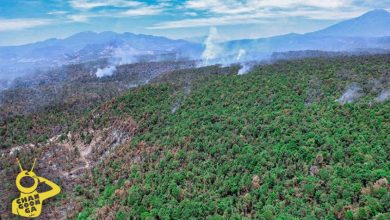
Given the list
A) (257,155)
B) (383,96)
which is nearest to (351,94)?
(383,96)

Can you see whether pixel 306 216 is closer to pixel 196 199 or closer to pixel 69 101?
pixel 196 199

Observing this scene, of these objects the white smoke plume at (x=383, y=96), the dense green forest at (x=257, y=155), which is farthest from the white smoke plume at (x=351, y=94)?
the white smoke plume at (x=383, y=96)

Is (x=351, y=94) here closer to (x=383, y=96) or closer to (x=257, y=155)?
(x=383, y=96)

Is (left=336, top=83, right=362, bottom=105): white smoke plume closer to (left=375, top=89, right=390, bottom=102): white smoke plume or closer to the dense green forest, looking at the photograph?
the dense green forest

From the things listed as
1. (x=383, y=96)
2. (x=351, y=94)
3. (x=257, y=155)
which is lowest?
(x=257, y=155)

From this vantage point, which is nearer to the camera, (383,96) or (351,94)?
(383,96)

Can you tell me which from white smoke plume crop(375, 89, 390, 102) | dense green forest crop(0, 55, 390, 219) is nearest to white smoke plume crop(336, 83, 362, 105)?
dense green forest crop(0, 55, 390, 219)
